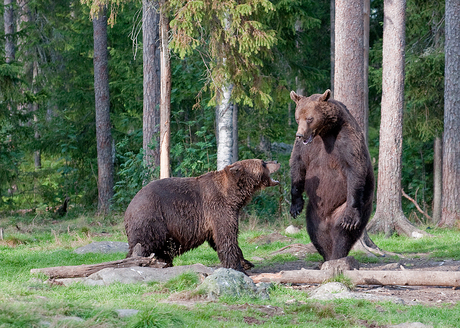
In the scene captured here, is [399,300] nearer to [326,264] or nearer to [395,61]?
[326,264]

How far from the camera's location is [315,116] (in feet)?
24.0

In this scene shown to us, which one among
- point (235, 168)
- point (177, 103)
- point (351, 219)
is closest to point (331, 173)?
point (351, 219)

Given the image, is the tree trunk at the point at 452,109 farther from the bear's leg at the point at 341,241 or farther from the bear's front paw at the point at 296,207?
the bear's leg at the point at 341,241

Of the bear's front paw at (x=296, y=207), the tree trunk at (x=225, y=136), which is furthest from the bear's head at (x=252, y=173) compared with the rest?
the tree trunk at (x=225, y=136)

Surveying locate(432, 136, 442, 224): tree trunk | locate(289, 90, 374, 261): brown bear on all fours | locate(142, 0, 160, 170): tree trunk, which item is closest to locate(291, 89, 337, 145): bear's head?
locate(289, 90, 374, 261): brown bear on all fours

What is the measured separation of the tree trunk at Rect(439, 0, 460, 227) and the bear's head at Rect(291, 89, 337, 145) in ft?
29.4

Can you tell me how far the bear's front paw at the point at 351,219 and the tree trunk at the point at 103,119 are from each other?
43.2ft

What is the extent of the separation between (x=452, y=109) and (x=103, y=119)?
11.5m

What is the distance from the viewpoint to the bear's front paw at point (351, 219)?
749 centimetres

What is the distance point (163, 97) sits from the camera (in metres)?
11.1

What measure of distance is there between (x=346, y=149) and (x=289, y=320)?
3.02 m

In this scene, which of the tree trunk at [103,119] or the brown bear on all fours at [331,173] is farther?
the tree trunk at [103,119]

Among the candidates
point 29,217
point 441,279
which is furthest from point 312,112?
point 29,217

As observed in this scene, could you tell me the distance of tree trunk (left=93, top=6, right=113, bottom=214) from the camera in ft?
64.1
